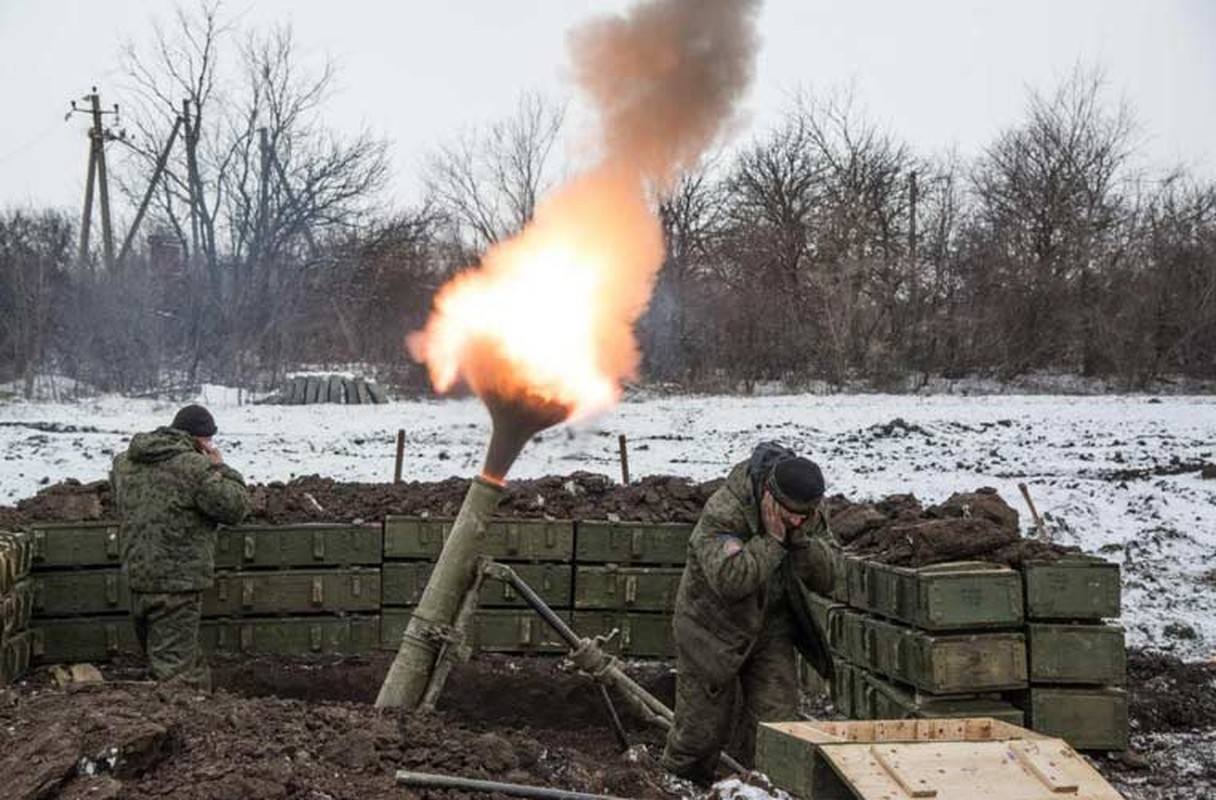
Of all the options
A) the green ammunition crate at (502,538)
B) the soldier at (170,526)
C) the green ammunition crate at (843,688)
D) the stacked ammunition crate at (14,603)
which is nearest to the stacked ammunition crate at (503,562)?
the green ammunition crate at (502,538)

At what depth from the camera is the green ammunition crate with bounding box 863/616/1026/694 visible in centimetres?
717

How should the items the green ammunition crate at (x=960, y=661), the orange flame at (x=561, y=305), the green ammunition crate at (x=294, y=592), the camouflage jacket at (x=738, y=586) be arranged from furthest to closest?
the green ammunition crate at (x=294, y=592) < the green ammunition crate at (x=960, y=661) < the orange flame at (x=561, y=305) < the camouflage jacket at (x=738, y=586)

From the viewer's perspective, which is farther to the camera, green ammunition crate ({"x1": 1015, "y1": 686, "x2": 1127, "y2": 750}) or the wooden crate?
green ammunition crate ({"x1": 1015, "y1": 686, "x2": 1127, "y2": 750})

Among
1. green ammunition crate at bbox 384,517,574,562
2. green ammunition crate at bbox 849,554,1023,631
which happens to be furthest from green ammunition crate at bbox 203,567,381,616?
green ammunition crate at bbox 849,554,1023,631

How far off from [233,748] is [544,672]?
5074 millimetres

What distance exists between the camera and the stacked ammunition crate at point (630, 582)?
9969mm

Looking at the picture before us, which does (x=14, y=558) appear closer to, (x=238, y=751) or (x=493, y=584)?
(x=493, y=584)

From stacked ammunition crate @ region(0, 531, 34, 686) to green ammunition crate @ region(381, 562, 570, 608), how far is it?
259 cm

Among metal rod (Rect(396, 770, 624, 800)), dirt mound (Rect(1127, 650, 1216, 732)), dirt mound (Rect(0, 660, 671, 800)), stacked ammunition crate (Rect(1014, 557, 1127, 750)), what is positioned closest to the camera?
dirt mound (Rect(0, 660, 671, 800))

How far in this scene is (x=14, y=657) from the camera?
866cm

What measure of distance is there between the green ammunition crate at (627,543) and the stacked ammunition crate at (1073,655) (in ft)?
10.5

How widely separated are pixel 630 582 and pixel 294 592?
2654 millimetres

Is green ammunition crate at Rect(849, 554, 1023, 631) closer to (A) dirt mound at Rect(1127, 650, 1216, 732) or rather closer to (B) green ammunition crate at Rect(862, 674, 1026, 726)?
(B) green ammunition crate at Rect(862, 674, 1026, 726)

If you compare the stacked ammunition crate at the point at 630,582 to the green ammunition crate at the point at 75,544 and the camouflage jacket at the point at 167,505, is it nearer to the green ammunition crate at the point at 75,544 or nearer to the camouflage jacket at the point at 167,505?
the camouflage jacket at the point at 167,505
